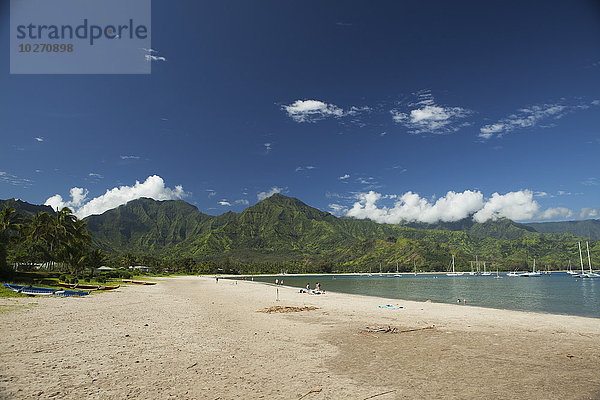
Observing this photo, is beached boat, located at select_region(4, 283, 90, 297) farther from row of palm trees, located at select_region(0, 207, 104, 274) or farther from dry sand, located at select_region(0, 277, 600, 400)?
row of palm trees, located at select_region(0, 207, 104, 274)

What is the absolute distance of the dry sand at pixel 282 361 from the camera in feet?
25.7

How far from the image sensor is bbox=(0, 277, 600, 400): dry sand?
7844 millimetres

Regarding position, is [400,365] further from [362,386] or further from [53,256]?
[53,256]

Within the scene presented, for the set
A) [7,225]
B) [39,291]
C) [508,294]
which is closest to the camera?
[39,291]

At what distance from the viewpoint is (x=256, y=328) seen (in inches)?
661

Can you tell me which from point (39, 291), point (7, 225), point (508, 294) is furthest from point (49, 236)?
point (508, 294)

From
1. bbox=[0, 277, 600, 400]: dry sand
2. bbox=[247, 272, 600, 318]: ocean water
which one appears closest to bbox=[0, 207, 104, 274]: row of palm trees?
bbox=[0, 277, 600, 400]: dry sand

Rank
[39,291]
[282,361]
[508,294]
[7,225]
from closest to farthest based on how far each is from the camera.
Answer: [282,361] → [39,291] → [7,225] → [508,294]

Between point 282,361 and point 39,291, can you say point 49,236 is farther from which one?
point 282,361

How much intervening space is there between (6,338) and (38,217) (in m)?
58.2

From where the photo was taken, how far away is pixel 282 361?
1059cm

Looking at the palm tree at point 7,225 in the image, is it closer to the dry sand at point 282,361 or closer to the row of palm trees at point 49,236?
the row of palm trees at point 49,236

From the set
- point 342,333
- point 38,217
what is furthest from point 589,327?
point 38,217

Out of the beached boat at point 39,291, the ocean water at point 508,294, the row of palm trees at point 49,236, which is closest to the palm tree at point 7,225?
the row of palm trees at point 49,236
